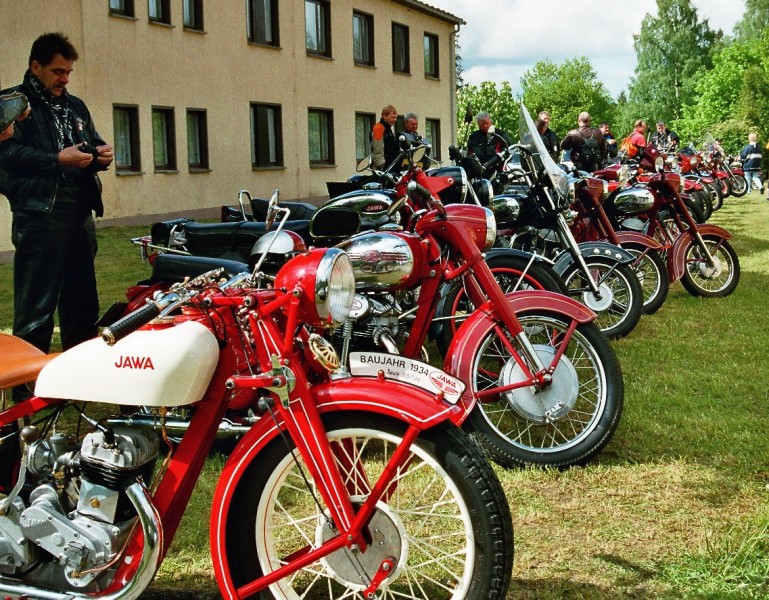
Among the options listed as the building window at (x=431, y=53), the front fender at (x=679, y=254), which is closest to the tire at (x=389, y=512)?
the front fender at (x=679, y=254)

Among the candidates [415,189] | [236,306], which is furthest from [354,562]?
[415,189]

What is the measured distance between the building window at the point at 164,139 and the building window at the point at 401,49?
10476mm

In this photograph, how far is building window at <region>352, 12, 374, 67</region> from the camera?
26.8 m

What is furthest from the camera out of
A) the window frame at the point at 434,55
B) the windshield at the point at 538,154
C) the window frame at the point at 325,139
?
the window frame at the point at 434,55

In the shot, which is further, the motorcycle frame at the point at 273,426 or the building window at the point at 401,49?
the building window at the point at 401,49

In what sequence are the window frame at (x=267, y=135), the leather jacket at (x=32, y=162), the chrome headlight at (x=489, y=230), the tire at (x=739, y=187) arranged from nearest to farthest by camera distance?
the chrome headlight at (x=489, y=230), the leather jacket at (x=32, y=162), the window frame at (x=267, y=135), the tire at (x=739, y=187)

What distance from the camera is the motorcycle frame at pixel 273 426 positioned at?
2.46 m

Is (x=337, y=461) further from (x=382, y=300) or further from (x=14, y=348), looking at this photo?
(x=382, y=300)

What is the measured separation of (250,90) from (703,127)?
37.2 meters

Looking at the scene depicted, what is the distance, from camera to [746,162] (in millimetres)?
28438

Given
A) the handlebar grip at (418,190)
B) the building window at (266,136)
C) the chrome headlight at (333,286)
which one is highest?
the building window at (266,136)

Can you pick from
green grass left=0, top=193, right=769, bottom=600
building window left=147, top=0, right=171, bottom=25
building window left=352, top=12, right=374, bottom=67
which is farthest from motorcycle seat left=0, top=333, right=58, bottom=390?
building window left=352, top=12, right=374, bottom=67

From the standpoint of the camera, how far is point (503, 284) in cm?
504

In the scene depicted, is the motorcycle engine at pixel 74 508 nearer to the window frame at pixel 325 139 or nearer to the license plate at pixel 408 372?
the license plate at pixel 408 372
